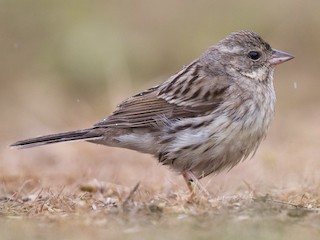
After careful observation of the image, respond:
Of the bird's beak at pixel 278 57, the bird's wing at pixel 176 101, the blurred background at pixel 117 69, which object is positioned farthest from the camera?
the blurred background at pixel 117 69

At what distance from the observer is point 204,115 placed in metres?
6.55

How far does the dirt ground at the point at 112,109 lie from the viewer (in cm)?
538

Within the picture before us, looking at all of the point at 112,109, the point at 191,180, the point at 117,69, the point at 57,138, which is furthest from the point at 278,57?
the point at 117,69

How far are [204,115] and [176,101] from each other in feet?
1.04

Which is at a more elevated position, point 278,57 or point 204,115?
point 278,57

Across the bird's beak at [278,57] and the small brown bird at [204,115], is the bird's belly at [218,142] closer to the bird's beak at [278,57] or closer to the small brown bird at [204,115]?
the small brown bird at [204,115]

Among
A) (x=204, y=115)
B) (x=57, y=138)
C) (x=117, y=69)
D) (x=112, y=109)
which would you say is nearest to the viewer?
(x=204, y=115)

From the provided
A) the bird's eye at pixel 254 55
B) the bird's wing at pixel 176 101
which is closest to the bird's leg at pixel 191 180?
the bird's wing at pixel 176 101

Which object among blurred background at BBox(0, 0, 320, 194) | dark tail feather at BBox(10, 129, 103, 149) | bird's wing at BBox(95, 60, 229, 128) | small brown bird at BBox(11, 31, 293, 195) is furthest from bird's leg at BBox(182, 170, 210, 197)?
blurred background at BBox(0, 0, 320, 194)

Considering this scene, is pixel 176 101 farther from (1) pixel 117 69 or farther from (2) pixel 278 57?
(1) pixel 117 69

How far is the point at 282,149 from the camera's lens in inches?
377

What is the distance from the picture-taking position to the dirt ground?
5379 millimetres

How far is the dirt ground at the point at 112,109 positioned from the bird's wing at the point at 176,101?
0.56 metres

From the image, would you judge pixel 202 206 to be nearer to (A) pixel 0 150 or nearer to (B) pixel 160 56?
(A) pixel 0 150
